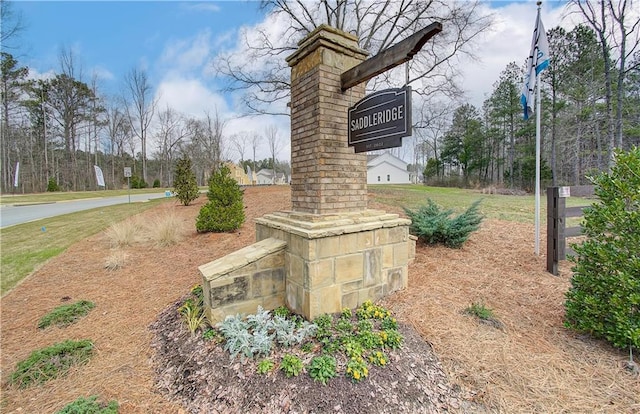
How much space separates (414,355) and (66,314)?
4343 millimetres

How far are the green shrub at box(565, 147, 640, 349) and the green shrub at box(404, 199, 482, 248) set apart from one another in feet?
7.30

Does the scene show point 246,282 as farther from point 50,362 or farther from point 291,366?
point 50,362

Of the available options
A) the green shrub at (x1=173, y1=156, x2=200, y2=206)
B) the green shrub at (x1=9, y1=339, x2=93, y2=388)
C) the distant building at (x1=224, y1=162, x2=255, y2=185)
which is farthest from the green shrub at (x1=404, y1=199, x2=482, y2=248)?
the distant building at (x1=224, y1=162, x2=255, y2=185)

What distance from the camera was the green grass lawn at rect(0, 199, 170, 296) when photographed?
216 inches

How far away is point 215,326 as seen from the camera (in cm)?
277

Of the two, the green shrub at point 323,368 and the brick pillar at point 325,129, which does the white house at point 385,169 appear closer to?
the brick pillar at point 325,129

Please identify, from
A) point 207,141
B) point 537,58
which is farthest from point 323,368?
point 207,141

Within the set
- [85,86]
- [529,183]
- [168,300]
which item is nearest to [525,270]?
[168,300]

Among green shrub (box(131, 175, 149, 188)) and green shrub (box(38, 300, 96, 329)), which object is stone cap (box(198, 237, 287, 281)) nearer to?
green shrub (box(38, 300, 96, 329))

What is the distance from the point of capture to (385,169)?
4516 centimetres

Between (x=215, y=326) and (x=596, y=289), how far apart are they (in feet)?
12.0

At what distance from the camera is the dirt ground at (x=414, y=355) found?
6.69 feet

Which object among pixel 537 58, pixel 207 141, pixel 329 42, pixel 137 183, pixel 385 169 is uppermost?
pixel 207 141

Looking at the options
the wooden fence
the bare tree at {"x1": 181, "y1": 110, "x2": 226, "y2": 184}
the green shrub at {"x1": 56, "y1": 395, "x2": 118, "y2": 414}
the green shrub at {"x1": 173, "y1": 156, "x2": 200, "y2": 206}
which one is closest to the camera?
the green shrub at {"x1": 56, "y1": 395, "x2": 118, "y2": 414}
